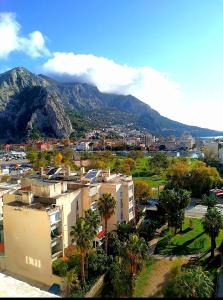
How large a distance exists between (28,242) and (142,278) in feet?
34.6

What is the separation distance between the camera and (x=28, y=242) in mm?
29656

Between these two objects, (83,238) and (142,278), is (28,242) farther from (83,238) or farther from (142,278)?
(142,278)

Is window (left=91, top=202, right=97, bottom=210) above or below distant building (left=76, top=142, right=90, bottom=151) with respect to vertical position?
below

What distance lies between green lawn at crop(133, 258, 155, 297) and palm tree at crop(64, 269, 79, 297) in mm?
4956

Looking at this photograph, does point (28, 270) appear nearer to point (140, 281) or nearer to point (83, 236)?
point (83, 236)

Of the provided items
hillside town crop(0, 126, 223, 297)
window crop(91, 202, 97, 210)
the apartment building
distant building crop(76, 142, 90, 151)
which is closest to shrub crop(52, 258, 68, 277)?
hillside town crop(0, 126, 223, 297)

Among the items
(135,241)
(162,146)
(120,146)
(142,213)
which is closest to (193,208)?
(142,213)

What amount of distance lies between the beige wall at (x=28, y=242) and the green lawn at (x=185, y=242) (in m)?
12.7

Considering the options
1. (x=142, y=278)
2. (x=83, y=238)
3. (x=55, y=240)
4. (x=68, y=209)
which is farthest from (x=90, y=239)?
(x=68, y=209)

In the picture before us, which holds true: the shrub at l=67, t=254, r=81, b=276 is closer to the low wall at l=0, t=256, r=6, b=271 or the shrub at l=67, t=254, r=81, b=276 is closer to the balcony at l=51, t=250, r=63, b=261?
the balcony at l=51, t=250, r=63, b=261

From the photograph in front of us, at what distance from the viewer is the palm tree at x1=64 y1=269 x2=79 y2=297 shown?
26.9 m

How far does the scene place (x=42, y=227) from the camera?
28.9m

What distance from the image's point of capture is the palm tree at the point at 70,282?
2686cm

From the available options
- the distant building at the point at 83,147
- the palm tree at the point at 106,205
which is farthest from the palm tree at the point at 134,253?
the distant building at the point at 83,147
